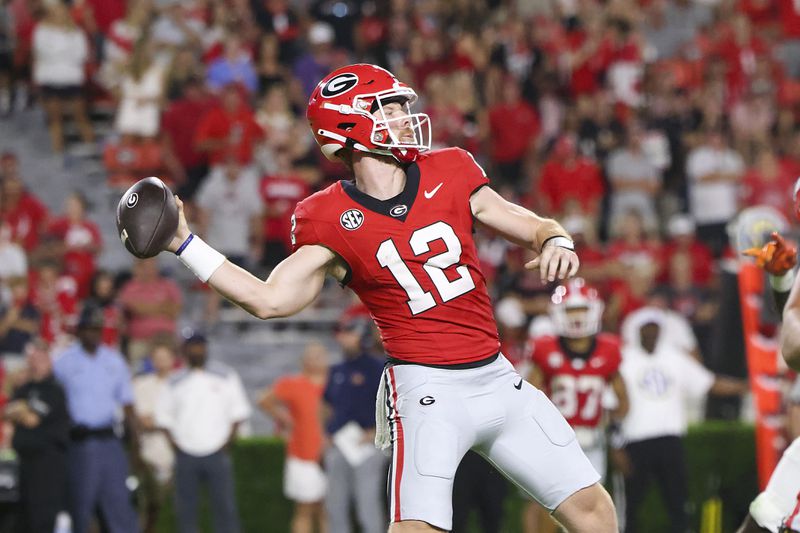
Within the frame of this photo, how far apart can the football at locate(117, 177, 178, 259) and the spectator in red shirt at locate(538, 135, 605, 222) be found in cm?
843

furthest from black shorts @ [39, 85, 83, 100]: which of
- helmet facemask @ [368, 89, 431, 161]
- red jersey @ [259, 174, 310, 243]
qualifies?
helmet facemask @ [368, 89, 431, 161]

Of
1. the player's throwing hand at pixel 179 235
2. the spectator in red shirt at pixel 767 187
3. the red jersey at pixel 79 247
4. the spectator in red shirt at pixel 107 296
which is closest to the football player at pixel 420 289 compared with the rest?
the player's throwing hand at pixel 179 235

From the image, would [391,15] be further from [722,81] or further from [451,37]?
[722,81]

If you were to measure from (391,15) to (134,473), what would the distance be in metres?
6.41

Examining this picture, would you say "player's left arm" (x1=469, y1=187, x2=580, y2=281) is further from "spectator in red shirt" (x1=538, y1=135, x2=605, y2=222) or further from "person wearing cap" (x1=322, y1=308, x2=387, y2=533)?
"spectator in red shirt" (x1=538, y1=135, x2=605, y2=222)

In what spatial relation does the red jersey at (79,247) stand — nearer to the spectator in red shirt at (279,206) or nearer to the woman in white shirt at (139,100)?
the woman in white shirt at (139,100)

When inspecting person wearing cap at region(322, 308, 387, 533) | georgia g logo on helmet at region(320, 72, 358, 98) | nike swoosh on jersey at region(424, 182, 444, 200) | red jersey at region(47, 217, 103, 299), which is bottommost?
person wearing cap at region(322, 308, 387, 533)

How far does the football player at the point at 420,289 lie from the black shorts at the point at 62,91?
9.20 metres

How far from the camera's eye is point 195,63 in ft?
45.5

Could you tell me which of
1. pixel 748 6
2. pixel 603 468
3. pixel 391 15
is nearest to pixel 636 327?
pixel 603 468

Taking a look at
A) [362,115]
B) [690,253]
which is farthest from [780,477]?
[690,253]

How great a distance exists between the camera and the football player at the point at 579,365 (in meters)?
9.20

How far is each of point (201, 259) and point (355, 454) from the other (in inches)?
211

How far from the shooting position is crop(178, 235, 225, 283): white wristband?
477 centimetres
